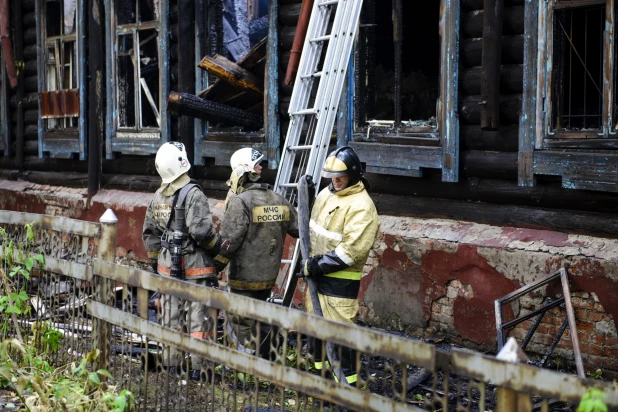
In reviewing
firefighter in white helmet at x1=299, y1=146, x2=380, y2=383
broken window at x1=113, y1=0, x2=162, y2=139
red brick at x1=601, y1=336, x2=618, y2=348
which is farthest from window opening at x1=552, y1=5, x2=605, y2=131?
broken window at x1=113, y1=0, x2=162, y2=139

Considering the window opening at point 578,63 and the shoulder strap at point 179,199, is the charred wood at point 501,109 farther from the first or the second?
the shoulder strap at point 179,199

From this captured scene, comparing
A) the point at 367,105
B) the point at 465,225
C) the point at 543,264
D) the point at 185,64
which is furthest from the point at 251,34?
the point at 543,264

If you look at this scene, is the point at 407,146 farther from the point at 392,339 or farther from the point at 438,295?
the point at 392,339

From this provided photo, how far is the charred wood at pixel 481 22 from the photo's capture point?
6.56 meters

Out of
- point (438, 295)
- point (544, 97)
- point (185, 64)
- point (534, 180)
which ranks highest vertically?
point (185, 64)

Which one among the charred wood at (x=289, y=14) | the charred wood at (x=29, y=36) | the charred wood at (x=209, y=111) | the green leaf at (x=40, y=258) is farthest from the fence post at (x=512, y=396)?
the charred wood at (x=29, y=36)

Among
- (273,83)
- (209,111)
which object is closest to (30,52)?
(209,111)

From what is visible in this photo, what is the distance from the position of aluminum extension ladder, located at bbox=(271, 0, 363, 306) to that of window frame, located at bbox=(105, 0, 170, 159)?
3.05 meters

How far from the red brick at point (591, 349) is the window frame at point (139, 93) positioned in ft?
18.9

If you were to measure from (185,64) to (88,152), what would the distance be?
8.28ft

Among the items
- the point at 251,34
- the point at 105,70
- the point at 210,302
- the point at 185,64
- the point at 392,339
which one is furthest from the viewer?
the point at 105,70

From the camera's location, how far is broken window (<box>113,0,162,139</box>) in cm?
1076

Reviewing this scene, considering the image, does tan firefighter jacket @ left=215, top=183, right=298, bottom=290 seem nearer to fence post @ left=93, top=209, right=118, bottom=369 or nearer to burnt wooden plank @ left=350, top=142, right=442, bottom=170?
fence post @ left=93, top=209, right=118, bottom=369

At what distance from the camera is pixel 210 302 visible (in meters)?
4.02
